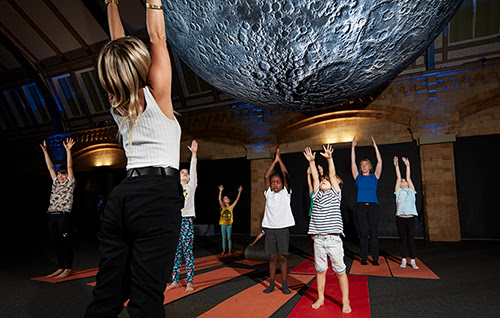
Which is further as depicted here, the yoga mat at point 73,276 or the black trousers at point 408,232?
the black trousers at point 408,232

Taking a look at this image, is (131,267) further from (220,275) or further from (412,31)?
(220,275)

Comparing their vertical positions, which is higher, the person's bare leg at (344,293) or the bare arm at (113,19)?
the bare arm at (113,19)

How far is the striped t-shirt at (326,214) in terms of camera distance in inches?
107

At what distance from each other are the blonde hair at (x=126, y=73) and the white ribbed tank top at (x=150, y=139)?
0.03 m

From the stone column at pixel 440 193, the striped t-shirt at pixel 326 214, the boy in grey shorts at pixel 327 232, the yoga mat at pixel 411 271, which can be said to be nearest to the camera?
the boy in grey shorts at pixel 327 232

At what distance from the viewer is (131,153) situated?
37.2 inches

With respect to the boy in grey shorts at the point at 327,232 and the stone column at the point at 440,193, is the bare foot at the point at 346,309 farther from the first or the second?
the stone column at the point at 440,193

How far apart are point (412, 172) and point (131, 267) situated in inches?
342

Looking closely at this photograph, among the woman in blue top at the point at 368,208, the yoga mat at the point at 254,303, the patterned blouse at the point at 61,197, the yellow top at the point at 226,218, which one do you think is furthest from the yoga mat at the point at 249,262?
the patterned blouse at the point at 61,197

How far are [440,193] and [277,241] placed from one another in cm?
639

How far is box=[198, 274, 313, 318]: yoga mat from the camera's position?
2.54 metres

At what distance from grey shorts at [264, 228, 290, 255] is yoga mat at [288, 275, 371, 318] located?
57 cm

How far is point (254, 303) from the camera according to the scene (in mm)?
2814

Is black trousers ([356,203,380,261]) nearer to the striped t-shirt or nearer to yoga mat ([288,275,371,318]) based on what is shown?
yoga mat ([288,275,371,318])
